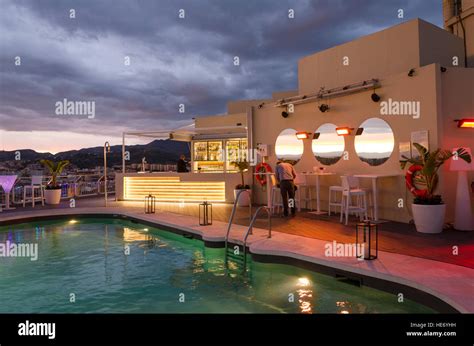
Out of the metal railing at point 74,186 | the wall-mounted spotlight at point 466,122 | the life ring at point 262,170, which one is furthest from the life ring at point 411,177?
the metal railing at point 74,186

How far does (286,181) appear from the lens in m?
8.11

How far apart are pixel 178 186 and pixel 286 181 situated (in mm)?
5311

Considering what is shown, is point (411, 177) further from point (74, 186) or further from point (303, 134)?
point (74, 186)

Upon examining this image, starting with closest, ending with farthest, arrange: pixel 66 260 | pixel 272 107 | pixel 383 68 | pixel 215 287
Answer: pixel 215 287 < pixel 66 260 < pixel 383 68 < pixel 272 107

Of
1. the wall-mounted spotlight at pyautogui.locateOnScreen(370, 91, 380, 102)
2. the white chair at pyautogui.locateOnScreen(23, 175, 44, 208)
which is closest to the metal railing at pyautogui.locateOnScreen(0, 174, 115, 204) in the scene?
the white chair at pyautogui.locateOnScreen(23, 175, 44, 208)

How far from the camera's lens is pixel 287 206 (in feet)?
27.1

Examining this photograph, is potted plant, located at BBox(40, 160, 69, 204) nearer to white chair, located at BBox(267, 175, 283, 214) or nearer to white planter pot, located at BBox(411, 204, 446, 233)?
white chair, located at BBox(267, 175, 283, 214)

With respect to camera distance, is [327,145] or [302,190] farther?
[302,190]

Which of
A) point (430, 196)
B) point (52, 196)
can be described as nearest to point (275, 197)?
point (430, 196)

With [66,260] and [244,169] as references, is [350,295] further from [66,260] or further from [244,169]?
[244,169]

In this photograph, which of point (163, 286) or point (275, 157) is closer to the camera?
point (163, 286)

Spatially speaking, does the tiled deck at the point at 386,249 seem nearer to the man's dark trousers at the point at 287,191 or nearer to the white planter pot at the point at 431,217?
the white planter pot at the point at 431,217

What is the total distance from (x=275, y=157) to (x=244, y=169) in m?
1.01
